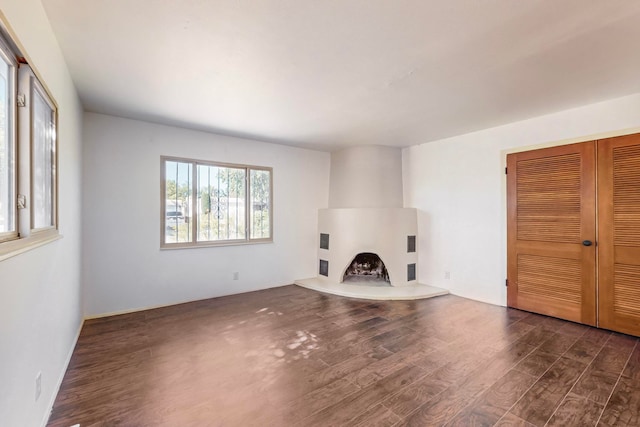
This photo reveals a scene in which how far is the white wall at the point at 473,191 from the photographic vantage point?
3469mm

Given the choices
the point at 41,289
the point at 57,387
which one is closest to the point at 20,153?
the point at 41,289

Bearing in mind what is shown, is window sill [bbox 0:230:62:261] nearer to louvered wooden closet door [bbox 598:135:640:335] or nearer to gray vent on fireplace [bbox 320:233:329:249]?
gray vent on fireplace [bbox 320:233:329:249]

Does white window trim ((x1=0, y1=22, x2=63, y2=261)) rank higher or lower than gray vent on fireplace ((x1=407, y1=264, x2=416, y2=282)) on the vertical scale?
higher

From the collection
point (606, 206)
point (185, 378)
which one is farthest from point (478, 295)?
point (185, 378)

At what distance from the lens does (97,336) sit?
303 cm

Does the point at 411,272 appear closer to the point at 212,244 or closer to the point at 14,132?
the point at 212,244

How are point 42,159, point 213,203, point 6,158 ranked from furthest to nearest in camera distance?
point 213,203, point 42,159, point 6,158

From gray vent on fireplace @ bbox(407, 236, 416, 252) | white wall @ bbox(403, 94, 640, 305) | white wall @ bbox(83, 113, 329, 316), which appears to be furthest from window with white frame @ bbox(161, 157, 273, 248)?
white wall @ bbox(403, 94, 640, 305)

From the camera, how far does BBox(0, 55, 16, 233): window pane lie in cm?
130

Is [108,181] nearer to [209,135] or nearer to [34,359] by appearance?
[209,135]

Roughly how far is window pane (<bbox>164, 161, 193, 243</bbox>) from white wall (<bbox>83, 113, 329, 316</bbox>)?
0.13 m

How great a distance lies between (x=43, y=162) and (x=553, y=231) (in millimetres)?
5014

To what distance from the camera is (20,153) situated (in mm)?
1484

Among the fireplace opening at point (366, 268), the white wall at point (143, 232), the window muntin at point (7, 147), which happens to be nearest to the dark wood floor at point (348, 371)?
the white wall at point (143, 232)
